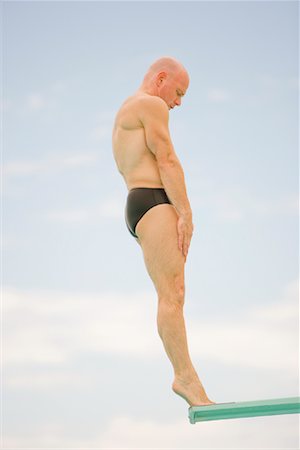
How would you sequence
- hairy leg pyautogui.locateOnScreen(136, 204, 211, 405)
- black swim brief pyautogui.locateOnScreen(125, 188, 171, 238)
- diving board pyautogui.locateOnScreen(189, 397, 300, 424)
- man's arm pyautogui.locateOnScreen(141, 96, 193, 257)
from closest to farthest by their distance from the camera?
diving board pyautogui.locateOnScreen(189, 397, 300, 424), hairy leg pyautogui.locateOnScreen(136, 204, 211, 405), man's arm pyautogui.locateOnScreen(141, 96, 193, 257), black swim brief pyautogui.locateOnScreen(125, 188, 171, 238)

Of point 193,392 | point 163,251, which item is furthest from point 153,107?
point 193,392

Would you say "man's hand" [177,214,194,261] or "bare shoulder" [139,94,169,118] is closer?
"man's hand" [177,214,194,261]

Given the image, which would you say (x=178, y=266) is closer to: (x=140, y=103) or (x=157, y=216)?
(x=157, y=216)

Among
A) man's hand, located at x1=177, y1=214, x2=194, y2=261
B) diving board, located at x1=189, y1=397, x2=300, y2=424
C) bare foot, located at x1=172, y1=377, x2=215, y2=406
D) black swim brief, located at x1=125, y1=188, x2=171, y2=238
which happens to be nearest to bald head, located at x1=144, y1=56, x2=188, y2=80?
black swim brief, located at x1=125, y1=188, x2=171, y2=238

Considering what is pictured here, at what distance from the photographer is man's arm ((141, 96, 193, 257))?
7125 millimetres

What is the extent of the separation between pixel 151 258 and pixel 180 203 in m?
0.51

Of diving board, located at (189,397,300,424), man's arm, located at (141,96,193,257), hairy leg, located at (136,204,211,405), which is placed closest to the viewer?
diving board, located at (189,397,300,424)

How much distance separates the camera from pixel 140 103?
7.34m

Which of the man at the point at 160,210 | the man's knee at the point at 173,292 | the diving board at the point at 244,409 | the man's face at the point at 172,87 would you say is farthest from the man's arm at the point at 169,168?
the diving board at the point at 244,409

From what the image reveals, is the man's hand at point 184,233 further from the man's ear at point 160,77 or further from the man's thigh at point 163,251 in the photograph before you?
the man's ear at point 160,77

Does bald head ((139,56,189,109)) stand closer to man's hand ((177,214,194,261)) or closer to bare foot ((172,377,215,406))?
man's hand ((177,214,194,261))

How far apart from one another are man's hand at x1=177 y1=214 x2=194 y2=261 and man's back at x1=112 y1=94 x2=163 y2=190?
1.25 ft

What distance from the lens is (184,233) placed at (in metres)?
7.10

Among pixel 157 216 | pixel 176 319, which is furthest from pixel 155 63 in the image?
pixel 176 319
